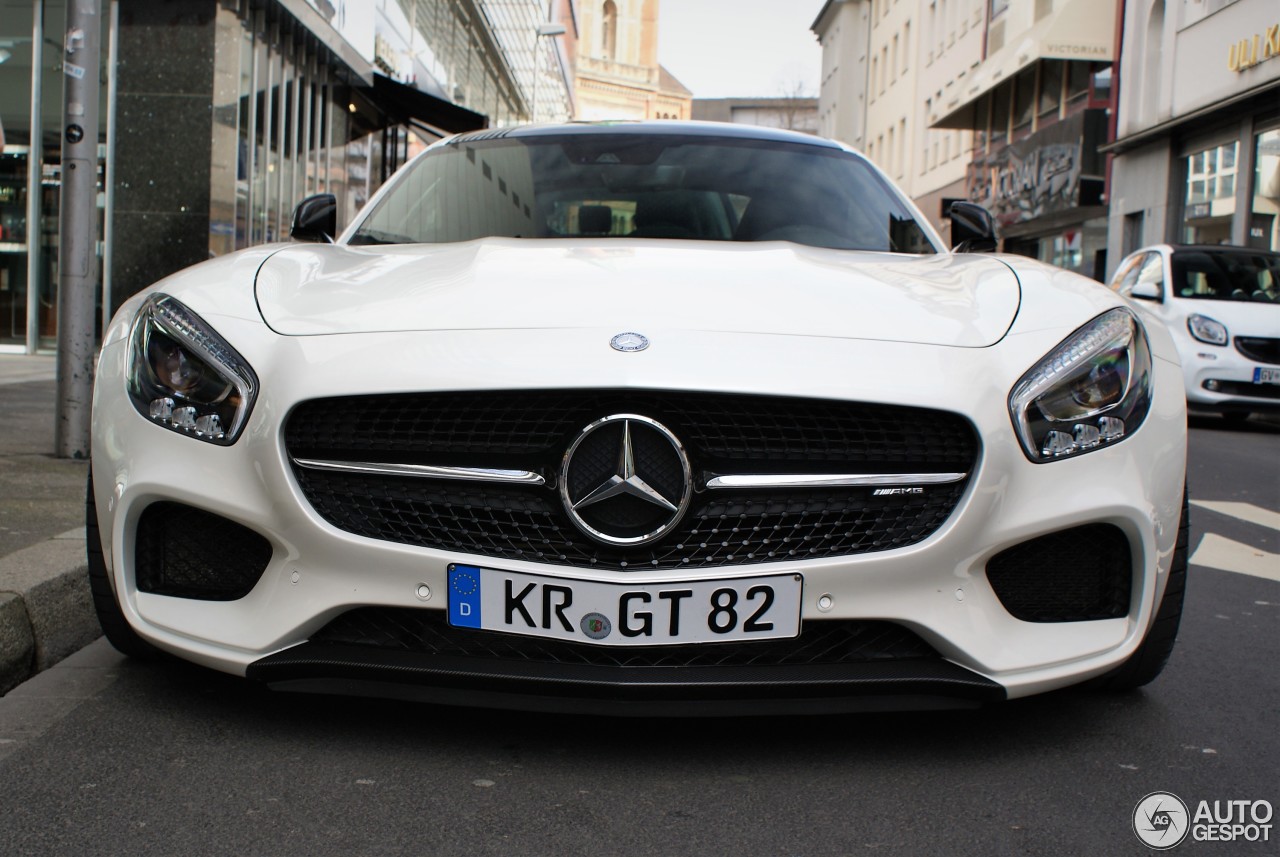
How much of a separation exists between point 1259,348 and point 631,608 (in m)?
10.4

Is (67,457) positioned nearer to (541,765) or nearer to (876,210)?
(876,210)

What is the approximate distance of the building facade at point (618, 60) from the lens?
344 feet

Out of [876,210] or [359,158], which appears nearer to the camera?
[876,210]

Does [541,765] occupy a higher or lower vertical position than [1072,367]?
lower

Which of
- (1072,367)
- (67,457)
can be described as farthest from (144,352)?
(67,457)

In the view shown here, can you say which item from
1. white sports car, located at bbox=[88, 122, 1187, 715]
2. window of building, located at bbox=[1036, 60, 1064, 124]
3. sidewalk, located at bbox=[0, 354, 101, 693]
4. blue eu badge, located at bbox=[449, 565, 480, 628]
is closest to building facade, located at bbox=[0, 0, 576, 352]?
sidewalk, located at bbox=[0, 354, 101, 693]

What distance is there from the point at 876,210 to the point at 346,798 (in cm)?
247

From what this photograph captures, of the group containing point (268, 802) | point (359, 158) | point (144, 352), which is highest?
point (359, 158)

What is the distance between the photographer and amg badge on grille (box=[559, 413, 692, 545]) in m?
2.45

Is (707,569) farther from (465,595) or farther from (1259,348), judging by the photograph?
(1259,348)

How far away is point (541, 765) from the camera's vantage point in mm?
2496

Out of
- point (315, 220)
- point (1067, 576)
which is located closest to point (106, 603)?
point (315, 220)

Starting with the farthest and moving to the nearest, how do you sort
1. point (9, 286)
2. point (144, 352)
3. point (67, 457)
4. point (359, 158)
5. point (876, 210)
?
1. point (359, 158)
2. point (9, 286)
3. point (67, 457)
4. point (876, 210)
5. point (144, 352)

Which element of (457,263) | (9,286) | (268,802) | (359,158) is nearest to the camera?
(268,802)
